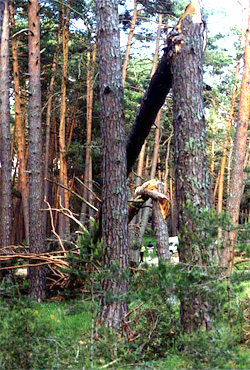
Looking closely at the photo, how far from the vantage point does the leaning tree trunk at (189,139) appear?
19.4 ft

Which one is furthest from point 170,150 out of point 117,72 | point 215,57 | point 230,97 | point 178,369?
point 178,369

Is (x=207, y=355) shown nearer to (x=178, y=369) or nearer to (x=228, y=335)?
(x=228, y=335)

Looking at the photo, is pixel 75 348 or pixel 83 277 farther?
pixel 83 277

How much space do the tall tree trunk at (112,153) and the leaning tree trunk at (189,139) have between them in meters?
1.06

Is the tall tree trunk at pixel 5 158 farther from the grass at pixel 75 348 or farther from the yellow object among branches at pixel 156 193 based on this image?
the grass at pixel 75 348

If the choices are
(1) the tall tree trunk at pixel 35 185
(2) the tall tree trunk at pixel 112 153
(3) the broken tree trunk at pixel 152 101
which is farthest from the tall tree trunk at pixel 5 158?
(2) the tall tree trunk at pixel 112 153

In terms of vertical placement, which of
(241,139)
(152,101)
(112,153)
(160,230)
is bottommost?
(160,230)

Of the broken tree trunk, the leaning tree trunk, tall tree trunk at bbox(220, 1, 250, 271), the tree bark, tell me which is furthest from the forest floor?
tall tree trunk at bbox(220, 1, 250, 271)


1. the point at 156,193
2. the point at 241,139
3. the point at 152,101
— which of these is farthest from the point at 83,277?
the point at 241,139

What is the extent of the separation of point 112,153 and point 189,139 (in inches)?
54.5

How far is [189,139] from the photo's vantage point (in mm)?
6023

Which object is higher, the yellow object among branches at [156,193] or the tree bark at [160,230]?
the yellow object among branches at [156,193]

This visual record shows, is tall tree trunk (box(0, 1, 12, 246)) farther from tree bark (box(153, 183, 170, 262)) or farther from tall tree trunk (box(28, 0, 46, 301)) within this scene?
tree bark (box(153, 183, 170, 262))

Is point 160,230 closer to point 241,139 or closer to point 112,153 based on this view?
point 112,153
